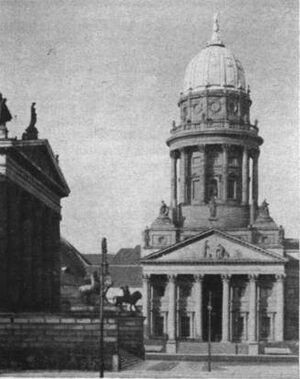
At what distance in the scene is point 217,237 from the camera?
79.0m

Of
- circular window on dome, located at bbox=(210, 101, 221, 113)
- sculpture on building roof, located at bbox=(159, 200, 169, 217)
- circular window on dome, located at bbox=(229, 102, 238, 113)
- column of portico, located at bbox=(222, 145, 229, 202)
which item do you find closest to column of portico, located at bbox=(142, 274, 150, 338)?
sculpture on building roof, located at bbox=(159, 200, 169, 217)

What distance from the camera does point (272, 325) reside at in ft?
259

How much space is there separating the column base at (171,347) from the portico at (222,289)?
491 centimetres

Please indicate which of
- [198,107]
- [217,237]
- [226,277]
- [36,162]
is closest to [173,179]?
[198,107]

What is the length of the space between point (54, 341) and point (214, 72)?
155ft

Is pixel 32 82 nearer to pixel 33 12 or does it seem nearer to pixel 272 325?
pixel 33 12

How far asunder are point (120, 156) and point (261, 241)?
132 ft

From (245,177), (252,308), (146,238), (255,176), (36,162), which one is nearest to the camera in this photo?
(36,162)

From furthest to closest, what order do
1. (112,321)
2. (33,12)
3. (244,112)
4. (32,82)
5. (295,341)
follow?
(244,112)
(295,341)
(112,321)
(32,82)
(33,12)

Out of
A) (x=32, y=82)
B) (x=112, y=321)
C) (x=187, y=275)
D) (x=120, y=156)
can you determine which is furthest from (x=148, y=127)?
(x=187, y=275)

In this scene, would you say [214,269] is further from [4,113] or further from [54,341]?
[4,113]

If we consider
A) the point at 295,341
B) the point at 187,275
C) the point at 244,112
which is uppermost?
the point at 244,112

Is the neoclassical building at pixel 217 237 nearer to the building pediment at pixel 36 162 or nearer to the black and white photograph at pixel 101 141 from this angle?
the black and white photograph at pixel 101 141

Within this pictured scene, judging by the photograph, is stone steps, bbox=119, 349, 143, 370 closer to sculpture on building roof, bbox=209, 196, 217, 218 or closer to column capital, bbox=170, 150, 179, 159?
sculpture on building roof, bbox=209, 196, 217, 218
